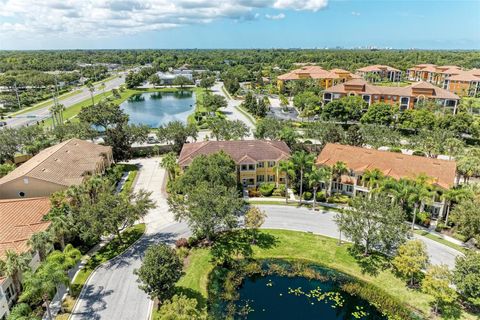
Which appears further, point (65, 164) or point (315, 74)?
point (315, 74)

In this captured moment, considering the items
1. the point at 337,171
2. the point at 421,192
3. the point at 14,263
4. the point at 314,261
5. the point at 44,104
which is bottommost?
the point at 314,261

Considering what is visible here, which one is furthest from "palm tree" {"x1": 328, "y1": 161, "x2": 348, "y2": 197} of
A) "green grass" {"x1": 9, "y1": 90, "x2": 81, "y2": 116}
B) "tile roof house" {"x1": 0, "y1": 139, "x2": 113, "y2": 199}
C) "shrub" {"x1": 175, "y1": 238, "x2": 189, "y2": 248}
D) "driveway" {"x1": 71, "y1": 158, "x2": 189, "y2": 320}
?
"green grass" {"x1": 9, "y1": 90, "x2": 81, "y2": 116}

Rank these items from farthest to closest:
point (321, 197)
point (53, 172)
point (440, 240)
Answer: point (321, 197)
point (53, 172)
point (440, 240)

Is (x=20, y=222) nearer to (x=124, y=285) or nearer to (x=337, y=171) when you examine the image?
(x=124, y=285)

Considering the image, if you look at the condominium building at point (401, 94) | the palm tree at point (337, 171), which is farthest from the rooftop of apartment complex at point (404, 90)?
the palm tree at point (337, 171)

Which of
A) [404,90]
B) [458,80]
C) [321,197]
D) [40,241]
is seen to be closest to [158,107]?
[404,90]

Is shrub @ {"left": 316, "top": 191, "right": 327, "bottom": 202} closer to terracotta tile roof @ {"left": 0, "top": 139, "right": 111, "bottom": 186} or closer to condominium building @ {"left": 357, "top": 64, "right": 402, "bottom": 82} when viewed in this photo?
terracotta tile roof @ {"left": 0, "top": 139, "right": 111, "bottom": 186}
